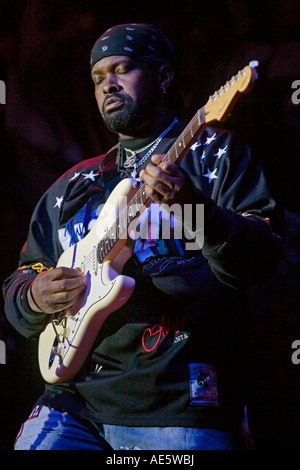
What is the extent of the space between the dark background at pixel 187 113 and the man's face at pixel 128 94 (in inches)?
16.5

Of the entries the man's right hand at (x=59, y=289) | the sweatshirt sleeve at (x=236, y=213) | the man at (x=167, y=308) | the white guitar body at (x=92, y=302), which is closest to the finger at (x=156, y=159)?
the man at (x=167, y=308)

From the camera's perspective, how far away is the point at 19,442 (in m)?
1.73

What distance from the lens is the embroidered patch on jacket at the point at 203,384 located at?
1509mm

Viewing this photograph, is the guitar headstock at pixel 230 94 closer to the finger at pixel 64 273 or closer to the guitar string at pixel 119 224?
the guitar string at pixel 119 224

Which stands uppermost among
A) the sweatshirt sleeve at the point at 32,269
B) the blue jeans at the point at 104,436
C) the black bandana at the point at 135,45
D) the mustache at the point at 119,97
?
the black bandana at the point at 135,45

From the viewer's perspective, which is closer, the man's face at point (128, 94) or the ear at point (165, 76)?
the man's face at point (128, 94)

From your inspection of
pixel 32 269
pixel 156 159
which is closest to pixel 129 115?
pixel 156 159

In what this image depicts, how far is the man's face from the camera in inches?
78.3

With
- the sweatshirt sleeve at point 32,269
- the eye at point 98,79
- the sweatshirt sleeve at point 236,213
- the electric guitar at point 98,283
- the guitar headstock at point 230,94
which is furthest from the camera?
the eye at point 98,79

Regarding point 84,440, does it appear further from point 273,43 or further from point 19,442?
point 273,43

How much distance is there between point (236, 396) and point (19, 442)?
0.71 metres

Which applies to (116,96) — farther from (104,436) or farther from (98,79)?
(104,436)

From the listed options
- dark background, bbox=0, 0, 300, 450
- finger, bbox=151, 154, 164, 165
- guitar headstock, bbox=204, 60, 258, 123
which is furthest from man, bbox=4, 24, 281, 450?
dark background, bbox=0, 0, 300, 450

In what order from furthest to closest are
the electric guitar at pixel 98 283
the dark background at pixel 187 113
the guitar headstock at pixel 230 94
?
the dark background at pixel 187 113
the electric guitar at pixel 98 283
the guitar headstock at pixel 230 94
